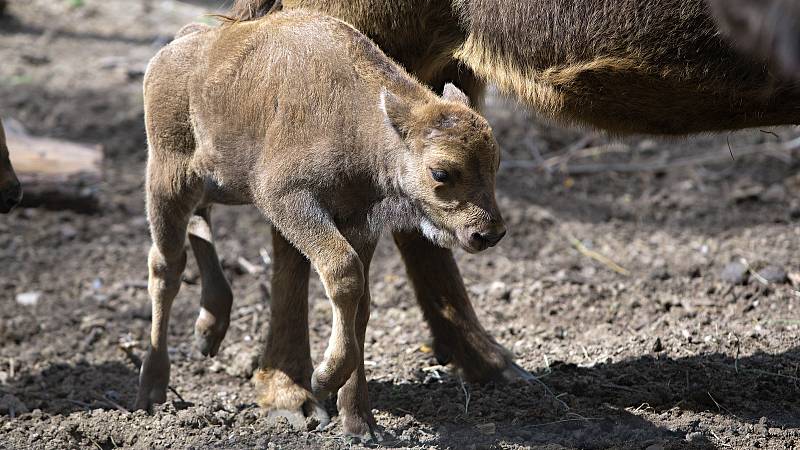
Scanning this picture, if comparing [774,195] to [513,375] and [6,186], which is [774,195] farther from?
[6,186]

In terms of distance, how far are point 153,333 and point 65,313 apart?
1.56m

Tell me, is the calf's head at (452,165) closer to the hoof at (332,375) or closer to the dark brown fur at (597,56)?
the hoof at (332,375)

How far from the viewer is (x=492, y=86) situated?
477cm

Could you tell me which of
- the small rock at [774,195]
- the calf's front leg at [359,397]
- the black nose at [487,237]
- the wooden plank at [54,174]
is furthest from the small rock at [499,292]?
the wooden plank at [54,174]

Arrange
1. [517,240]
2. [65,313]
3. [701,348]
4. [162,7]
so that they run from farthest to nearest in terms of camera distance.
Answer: [162,7], [517,240], [65,313], [701,348]

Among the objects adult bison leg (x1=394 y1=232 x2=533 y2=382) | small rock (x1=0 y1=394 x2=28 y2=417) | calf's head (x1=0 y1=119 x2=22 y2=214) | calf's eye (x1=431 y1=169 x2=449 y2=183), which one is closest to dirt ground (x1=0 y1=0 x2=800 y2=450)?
small rock (x1=0 y1=394 x2=28 y2=417)

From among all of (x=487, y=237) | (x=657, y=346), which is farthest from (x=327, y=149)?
(x=657, y=346)

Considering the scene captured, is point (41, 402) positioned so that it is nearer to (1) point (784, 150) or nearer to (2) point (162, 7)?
(1) point (784, 150)

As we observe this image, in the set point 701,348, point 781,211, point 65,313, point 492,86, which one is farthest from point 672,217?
Answer: point 65,313

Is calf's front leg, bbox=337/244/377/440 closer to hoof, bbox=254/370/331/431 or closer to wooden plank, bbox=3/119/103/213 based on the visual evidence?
hoof, bbox=254/370/331/431

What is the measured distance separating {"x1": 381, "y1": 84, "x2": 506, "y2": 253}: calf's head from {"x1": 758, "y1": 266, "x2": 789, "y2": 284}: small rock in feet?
9.06

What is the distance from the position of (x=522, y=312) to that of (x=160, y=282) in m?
2.12

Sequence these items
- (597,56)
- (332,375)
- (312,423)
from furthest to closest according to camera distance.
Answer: (312,423) → (597,56) → (332,375)

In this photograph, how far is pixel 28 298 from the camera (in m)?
6.29
